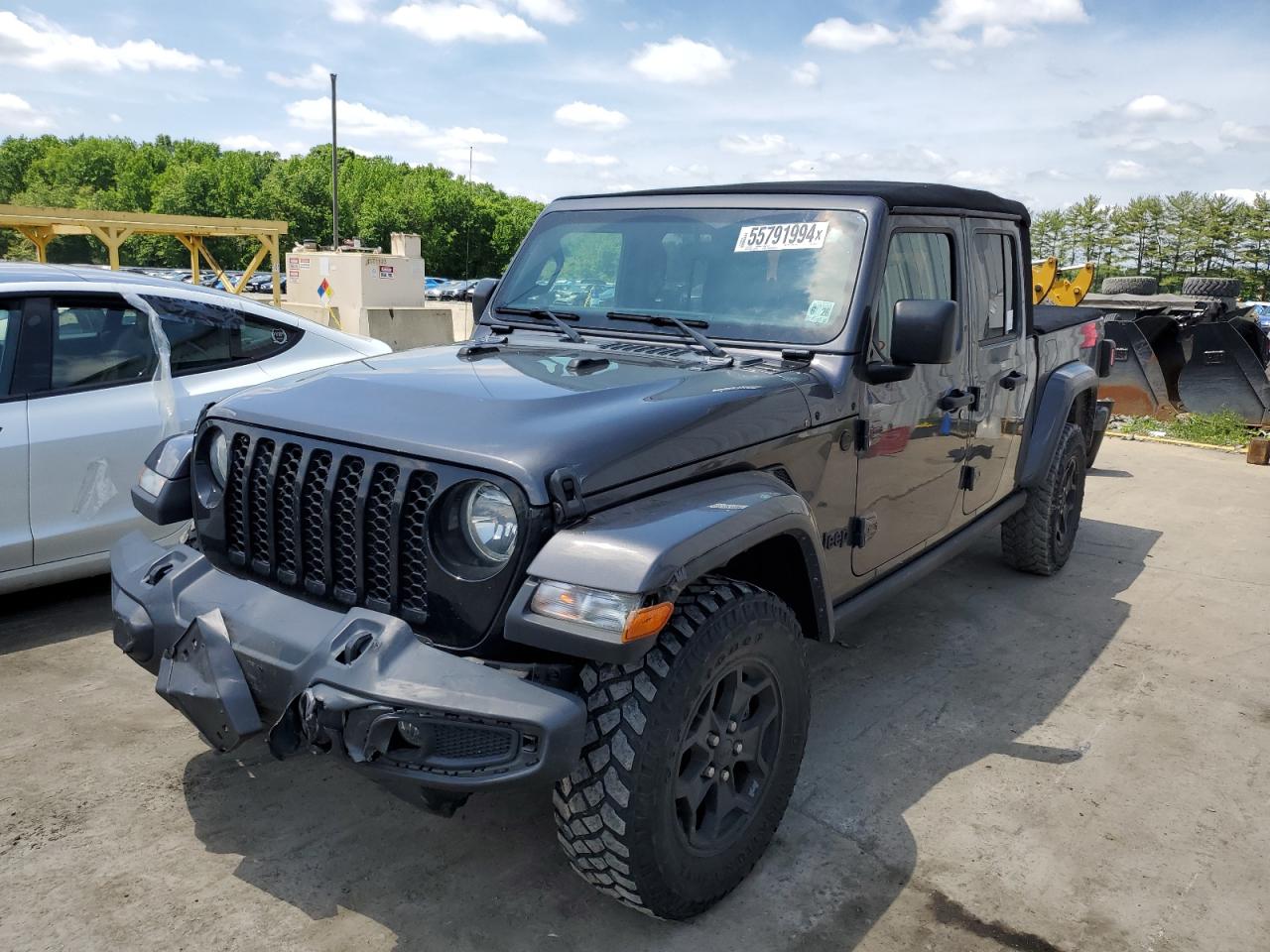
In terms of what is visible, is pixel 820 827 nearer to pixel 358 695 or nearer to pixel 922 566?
pixel 922 566

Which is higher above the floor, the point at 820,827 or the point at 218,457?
the point at 218,457

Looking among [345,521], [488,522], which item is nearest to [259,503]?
[345,521]

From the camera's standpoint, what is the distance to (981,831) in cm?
322

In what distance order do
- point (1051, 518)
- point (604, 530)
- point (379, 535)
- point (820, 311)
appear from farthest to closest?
1. point (1051, 518)
2. point (820, 311)
3. point (379, 535)
4. point (604, 530)

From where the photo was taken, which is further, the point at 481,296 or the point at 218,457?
the point at 481,296

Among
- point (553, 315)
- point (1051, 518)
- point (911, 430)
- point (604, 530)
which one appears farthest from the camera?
point (1051, 518)

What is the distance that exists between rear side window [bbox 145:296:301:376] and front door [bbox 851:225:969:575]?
3285 millimetres

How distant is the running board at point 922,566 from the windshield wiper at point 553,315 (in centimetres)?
134

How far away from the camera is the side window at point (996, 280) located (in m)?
4.50

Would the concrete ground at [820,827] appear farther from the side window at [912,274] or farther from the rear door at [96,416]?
the side window at [912,274]

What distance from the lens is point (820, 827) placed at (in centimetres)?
320

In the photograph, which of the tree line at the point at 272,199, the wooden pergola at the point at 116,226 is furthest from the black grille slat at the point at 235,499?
the tree line at the point at 272,199

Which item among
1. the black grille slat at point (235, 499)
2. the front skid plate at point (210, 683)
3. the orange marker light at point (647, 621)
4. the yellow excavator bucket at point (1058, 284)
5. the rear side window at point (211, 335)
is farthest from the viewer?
the yellow excavator bucket at point (1058, 284)

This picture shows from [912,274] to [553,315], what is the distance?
1.36m
